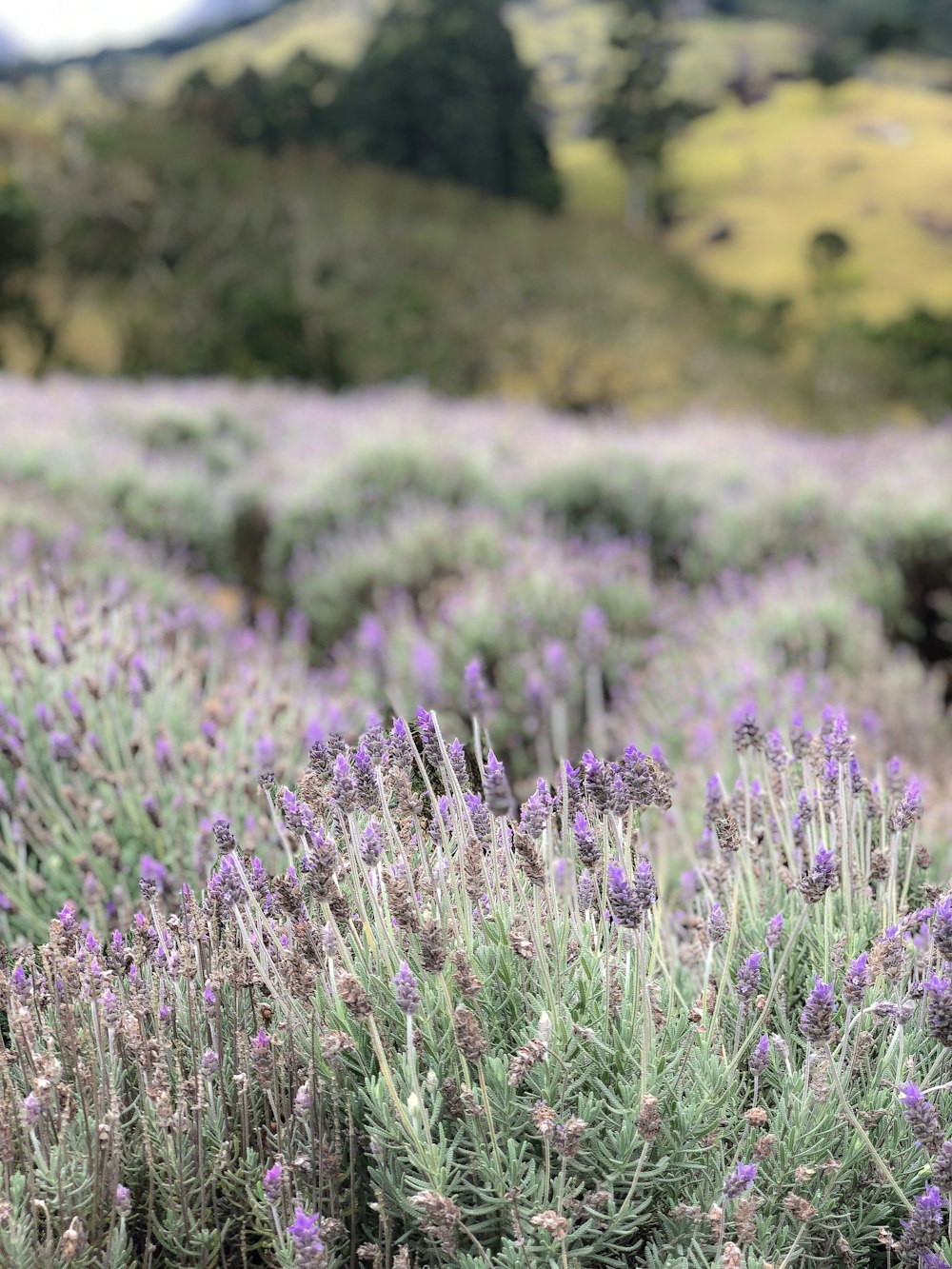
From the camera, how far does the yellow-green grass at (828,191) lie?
1603cm

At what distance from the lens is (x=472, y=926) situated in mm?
1498

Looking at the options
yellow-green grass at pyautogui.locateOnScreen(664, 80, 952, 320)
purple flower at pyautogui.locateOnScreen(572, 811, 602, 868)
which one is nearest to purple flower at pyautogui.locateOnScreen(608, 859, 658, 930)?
purple flower at pyautogui.locateOnScreen(572, 811, 602, 868)

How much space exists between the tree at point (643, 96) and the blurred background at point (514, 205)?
0.17ft

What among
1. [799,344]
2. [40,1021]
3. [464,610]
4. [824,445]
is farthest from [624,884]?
[799,344]

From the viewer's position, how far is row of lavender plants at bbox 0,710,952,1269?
1204 mm

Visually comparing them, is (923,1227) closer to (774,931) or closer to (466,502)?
(774,931)

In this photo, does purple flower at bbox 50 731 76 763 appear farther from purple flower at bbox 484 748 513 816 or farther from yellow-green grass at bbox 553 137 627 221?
yellow-green grass at bbox 553 137 627 221

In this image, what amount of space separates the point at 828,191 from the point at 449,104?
8.20 metres

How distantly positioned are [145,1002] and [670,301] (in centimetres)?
1797

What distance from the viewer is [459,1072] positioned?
4.34 ft

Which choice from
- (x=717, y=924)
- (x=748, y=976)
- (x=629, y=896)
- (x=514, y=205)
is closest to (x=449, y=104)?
(x=514, y=205)

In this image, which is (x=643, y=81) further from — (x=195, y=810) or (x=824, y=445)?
(x=195, y=810)

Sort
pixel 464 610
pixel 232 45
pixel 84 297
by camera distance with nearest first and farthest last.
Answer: pixel 464 610 < pixel 84 297 < pixel 232 45

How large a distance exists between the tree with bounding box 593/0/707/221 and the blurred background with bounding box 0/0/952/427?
0.17 ft
